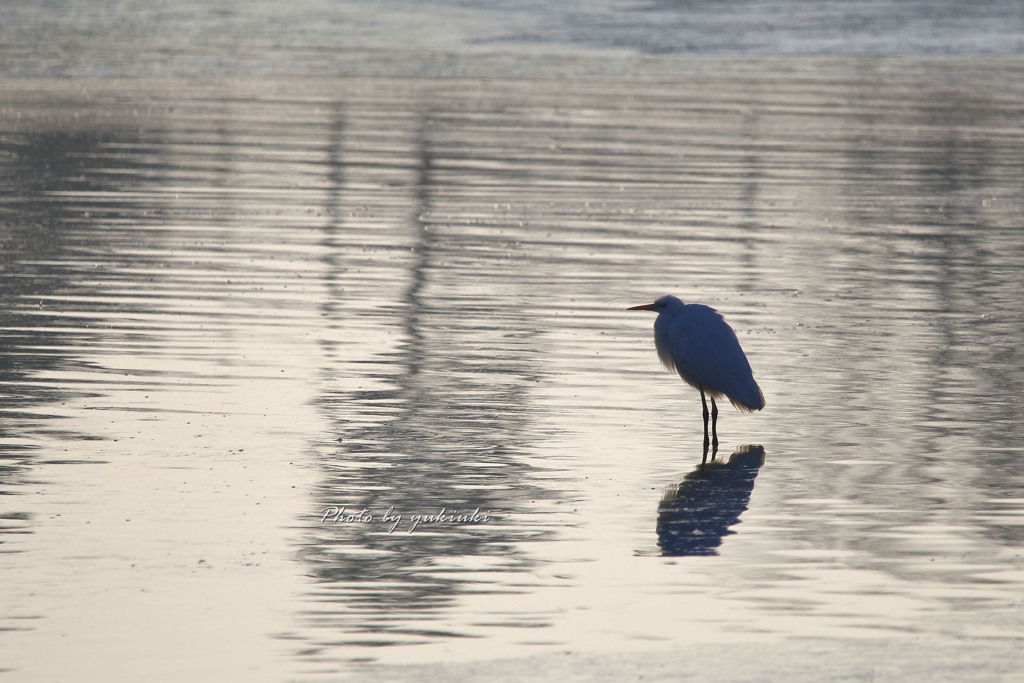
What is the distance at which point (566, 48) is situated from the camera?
121 feet

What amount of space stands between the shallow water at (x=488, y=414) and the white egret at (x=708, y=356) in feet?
0.97

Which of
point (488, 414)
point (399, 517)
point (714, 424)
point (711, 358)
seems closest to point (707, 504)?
point (714, 424)

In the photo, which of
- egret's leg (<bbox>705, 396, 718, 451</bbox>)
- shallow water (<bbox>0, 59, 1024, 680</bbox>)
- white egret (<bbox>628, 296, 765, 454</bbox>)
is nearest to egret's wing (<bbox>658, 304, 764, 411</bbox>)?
white egret (<bbox>628, 296, 765, 454</bbox>)

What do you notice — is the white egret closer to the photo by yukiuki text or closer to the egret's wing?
the egret's wing

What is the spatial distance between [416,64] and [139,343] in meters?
24.2

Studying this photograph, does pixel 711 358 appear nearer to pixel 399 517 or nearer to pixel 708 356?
pixel 708 356

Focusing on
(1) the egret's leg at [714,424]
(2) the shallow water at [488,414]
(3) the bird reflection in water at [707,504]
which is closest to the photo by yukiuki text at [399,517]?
(2) the shallow water at [488,414]

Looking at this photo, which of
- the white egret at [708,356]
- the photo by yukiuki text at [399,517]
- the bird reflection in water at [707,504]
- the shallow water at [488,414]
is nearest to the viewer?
the shallow water at [488,414]

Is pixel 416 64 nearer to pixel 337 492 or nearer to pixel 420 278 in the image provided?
pixel 420 278

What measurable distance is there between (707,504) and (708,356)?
4.51ft

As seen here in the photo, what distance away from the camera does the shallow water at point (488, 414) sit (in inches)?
236

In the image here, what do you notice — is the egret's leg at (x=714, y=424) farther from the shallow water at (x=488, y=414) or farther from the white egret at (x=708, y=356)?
the shallow water at (x=488, y=414)

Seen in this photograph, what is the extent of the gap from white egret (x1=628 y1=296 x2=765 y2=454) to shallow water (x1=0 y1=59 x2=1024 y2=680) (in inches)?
11.7

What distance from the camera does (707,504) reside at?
7523 mm
